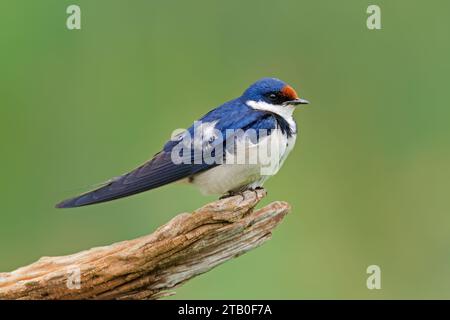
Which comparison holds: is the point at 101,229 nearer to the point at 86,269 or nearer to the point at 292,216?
the point at 292,216

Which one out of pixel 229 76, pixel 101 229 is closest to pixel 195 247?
pixel 101 229

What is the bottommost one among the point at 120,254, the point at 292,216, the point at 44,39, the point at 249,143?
the point at 292,216

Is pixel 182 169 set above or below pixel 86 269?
above

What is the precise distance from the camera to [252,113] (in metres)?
2.72

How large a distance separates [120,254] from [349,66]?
2.04 meters

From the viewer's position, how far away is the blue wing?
258 centimetres

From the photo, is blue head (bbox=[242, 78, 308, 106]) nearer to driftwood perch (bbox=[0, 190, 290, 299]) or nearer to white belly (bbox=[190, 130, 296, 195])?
white belly (bbox=[190, 130, 296, 195])

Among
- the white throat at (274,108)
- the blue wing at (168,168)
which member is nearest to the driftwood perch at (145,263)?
the blue wing at (168,168)

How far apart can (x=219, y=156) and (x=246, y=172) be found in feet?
0.30

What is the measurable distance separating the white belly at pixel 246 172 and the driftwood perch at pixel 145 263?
0.73 ft

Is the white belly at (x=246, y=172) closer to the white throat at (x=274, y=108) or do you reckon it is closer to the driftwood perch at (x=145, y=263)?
the white throat at (x=274, y=108)

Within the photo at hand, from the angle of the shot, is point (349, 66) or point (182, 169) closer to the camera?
point (182, 169)

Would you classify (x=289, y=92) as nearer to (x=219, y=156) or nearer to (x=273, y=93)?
(x=273, y=93)

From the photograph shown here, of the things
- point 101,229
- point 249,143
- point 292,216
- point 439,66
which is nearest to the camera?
point 249,143
